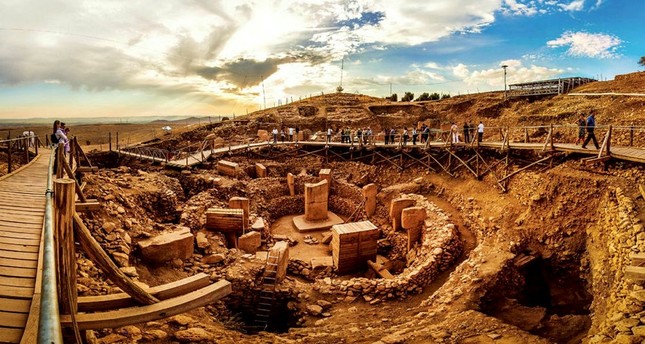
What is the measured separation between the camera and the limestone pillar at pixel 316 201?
55.3 ft

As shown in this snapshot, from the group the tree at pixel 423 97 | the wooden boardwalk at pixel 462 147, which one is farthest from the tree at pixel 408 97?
the wooden boardwalk at pixel 462 147

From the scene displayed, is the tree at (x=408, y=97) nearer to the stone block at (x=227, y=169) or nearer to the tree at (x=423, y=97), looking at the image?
the tree at (x=423, y=97)

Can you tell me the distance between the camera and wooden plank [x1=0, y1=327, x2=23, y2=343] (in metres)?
2.74

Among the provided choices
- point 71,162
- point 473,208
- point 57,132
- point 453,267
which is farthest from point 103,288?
point 473,208

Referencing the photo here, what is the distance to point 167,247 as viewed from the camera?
28.5 feet

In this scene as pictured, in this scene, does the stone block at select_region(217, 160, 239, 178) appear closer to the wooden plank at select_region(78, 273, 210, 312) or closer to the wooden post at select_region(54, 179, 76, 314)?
the wooden plank at select_region(78, 273, 210, 312)

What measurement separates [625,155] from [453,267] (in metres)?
5.98

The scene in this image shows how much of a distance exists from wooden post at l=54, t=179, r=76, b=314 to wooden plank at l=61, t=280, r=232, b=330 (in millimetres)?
221

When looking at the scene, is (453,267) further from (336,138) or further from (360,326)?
(336,138)

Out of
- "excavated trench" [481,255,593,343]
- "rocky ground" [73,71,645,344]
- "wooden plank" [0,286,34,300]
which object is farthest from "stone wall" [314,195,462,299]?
"wooden plank" [0,286,34,300]

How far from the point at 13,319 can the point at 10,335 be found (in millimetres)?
241

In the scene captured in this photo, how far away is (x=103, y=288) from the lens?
19.3 ft

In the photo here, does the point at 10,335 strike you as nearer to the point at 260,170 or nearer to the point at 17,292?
the point at 17,292

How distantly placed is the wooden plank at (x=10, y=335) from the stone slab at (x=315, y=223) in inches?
532
